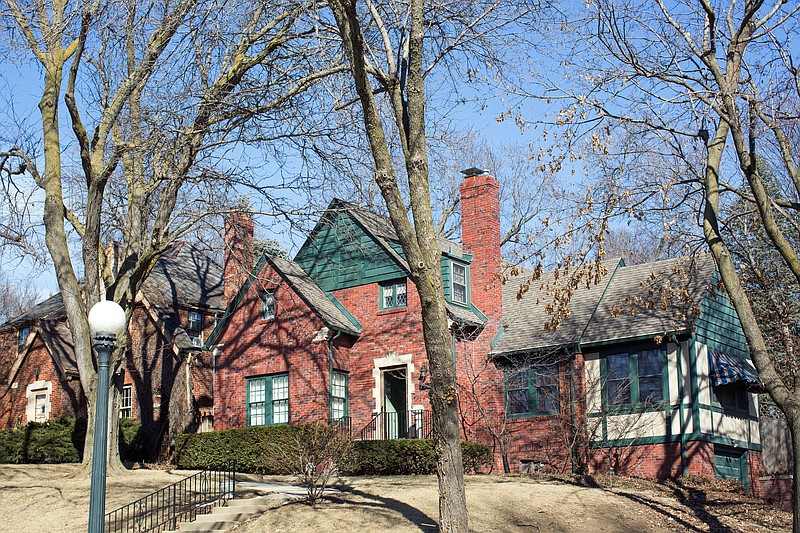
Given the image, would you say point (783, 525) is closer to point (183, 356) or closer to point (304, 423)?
point (304, 423)

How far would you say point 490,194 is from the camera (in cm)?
2578

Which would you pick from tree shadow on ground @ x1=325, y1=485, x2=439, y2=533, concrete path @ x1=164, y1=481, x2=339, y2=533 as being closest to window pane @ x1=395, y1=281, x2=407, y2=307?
concrete path @ x1=164, y1=481, x2=339, y2=533

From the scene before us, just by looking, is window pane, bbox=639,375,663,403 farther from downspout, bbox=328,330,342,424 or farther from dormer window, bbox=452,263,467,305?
downspout, bbox=328,330,342,424

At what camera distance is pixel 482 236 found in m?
25.6

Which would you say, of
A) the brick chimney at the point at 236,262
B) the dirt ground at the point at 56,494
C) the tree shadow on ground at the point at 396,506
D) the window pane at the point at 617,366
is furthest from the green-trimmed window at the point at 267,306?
the window pane at the point at 617,366

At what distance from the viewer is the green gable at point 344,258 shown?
25.1 m

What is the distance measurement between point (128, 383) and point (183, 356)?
2.57m

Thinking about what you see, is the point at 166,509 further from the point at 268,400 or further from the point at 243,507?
the point at 268,400

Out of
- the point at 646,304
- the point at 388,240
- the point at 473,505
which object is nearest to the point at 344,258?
the point at 388,240

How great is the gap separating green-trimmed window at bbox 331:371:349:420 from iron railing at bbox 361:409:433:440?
0.95 meters

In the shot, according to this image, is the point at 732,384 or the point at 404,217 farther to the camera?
the point at 732,384

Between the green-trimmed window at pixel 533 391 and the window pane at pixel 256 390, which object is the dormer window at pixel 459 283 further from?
the window pane at pixel 256 390

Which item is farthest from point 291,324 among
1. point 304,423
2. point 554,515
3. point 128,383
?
point 554,515

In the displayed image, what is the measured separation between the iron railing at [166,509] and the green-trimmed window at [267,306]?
8.59 metres
